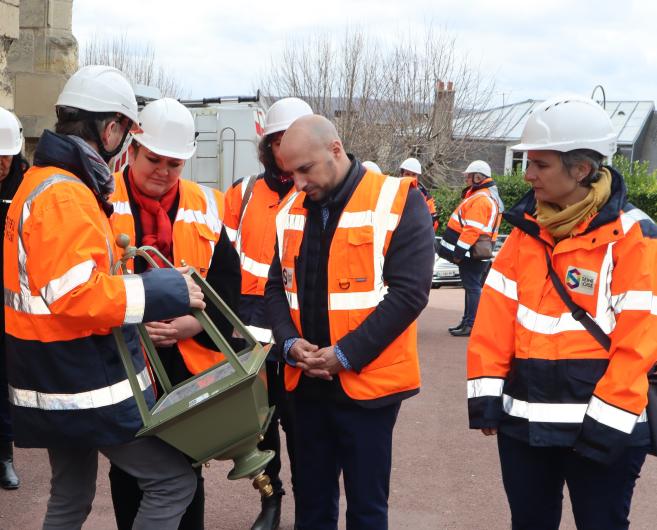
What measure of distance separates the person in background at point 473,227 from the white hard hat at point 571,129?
6.78 metres

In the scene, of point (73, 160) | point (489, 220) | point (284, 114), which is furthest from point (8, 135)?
point (489, 220)

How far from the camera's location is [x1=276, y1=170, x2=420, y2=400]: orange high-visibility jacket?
3289mm

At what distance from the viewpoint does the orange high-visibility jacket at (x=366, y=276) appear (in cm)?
329

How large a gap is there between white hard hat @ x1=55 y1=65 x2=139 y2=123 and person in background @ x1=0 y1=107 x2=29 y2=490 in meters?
1.48

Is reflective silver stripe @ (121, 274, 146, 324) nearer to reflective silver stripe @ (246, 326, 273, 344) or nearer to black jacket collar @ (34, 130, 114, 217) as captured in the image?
black jacket collar @ (34, 130, 114, 217)

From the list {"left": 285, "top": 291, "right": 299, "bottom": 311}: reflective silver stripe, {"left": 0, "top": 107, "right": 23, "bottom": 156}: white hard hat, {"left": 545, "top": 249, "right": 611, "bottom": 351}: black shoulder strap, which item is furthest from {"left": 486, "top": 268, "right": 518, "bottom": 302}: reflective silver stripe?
{"left": 0, "top": 107, "right": 23, "bottom": 156}: white hard hat

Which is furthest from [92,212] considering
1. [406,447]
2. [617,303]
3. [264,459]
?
[406,447]

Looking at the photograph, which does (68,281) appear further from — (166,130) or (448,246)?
(448,246)

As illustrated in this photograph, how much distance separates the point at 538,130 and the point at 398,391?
1146mm

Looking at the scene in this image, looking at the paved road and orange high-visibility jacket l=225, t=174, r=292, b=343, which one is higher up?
orange high-visibility jacket l=225, t=174, r=292, b=343

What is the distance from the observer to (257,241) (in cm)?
439

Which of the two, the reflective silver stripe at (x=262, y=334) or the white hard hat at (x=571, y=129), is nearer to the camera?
the white hard hat at (x=571, y=129)

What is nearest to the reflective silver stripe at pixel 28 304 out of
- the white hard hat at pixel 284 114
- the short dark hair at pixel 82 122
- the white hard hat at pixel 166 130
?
the short dark hair at pixel 82 122

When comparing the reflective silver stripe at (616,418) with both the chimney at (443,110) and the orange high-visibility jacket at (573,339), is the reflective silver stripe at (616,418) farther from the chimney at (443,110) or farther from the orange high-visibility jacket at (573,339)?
the chimney at (443,110)
